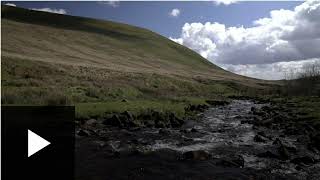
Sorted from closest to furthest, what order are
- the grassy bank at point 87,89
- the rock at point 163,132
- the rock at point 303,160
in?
the rock at point 303,160 → the rock at point 163,132 → the grassy bank at point 87,89

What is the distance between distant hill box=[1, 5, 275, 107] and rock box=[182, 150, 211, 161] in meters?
19.4

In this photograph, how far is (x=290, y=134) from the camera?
2822 cm

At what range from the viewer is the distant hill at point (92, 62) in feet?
172

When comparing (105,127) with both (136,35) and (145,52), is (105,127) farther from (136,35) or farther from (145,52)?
(136,35)

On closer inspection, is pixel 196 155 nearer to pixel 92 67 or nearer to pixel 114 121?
pixel 114 121

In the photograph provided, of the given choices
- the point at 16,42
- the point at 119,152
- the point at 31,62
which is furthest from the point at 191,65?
the point at 119,152

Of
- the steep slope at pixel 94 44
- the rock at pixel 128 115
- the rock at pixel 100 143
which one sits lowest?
the rock at pixel 100 143

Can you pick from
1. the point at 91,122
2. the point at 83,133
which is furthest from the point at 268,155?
the point at 91,122

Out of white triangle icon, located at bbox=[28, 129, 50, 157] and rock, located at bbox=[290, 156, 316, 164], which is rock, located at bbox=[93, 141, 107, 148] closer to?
white triangle icon, located at bbox=[28, 129, 50, 157]

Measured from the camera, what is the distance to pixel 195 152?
811 inches

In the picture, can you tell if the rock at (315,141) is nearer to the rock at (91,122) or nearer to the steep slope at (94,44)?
the rock at (91,122)

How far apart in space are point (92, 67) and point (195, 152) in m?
60.0

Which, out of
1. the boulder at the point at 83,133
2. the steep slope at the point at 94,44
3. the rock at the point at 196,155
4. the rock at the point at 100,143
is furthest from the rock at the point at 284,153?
the steep slope at the point at 94,44

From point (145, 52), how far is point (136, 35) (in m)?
34.1
